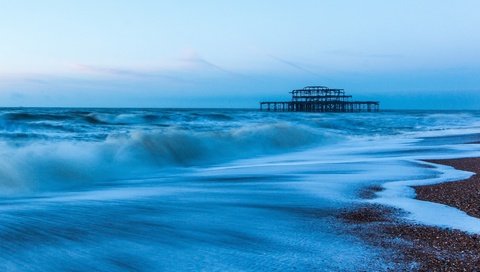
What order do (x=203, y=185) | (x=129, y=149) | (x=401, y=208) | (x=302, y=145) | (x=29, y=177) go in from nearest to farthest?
(x=401, y=208), (x=203, y=185), (x=29, y=177), (x=129, y=149), (x=302, y=145)

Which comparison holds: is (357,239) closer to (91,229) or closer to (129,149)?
(91,229)

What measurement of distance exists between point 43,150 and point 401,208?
9093 mm

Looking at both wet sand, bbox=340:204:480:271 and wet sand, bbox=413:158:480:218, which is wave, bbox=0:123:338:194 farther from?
wet sand, bbox=413:158:480:218

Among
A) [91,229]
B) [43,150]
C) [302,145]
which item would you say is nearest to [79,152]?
[43,150]

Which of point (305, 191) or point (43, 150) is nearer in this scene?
point (305, 191)

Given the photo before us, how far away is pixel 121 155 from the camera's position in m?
14.6

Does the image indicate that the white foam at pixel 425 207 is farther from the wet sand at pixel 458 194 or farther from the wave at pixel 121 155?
the wave at pixel 121 155

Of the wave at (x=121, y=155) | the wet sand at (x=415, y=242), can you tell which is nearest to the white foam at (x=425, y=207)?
the wet sand at (x=415, y=242)

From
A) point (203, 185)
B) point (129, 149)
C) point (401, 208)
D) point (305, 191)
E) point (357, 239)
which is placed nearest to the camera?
point (357, 239)

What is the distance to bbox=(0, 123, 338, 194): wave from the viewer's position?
10.6m

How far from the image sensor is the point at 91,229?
5887 millimetres

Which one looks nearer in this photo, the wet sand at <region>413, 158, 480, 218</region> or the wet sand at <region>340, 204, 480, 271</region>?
the wet sand at <region>340, 204, 480, 271</region>

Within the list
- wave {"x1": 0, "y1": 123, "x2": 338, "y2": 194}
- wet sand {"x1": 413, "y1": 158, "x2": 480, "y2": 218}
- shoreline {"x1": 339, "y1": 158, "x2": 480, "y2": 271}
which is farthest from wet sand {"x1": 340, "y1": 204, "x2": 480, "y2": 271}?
wave {"x1": 0, "y1": 123, "x2": 338, "y2": 194}

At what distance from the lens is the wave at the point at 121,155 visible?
10.6 meters
